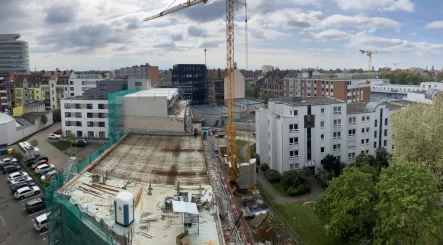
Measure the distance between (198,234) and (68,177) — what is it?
6.23 metres

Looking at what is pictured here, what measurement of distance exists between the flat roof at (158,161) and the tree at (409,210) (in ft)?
21.0

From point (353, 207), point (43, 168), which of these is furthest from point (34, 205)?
point (353, 207)

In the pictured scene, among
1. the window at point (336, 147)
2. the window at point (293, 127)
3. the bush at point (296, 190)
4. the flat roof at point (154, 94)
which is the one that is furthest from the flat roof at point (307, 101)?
the flat roof at point (154, 94)

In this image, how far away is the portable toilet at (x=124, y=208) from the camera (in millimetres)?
8305

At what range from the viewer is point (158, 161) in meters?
14.9

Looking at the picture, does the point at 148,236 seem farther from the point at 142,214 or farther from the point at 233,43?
the point at 233,43

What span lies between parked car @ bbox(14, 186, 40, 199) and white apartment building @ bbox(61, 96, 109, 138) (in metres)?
12.6

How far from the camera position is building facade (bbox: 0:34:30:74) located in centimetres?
9350

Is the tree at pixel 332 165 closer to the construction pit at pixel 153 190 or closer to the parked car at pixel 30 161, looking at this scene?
the construction pit at pixel 153 190

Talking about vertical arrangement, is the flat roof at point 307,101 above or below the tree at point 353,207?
above

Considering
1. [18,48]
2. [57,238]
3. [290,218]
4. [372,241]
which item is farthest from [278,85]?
[18,48]

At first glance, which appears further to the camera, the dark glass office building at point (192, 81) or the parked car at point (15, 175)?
the dark glass office building at point (192, 81)

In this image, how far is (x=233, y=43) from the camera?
27.3 meters

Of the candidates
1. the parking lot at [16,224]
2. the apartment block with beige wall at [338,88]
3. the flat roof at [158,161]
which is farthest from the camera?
the apartment block with beige wall at [338,88]
